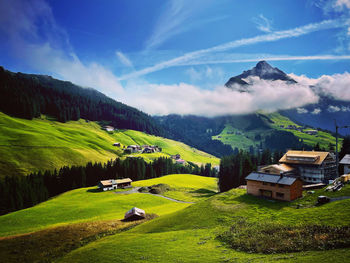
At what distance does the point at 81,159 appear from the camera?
165375mm

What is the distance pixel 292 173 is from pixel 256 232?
6184 cm

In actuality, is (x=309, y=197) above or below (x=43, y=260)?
above

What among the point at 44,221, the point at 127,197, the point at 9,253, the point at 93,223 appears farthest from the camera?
the point at 127,197

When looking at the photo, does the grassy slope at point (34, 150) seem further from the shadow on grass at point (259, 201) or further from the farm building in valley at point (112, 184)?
the shadow on grass at point (259, 201)

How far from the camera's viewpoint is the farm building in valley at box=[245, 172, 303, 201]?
4947cm

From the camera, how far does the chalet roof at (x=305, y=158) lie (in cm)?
8112

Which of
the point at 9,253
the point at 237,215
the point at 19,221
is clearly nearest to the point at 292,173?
the point at 237,215

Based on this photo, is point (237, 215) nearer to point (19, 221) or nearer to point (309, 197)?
point (309, 197)

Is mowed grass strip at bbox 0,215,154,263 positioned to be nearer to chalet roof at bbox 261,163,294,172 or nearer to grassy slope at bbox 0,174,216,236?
grassy slope at bbox 0,174,216,236

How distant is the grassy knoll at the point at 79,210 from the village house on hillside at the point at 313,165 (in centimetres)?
5118

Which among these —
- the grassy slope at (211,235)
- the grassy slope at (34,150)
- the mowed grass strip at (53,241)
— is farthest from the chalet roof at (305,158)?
the grassy slope at (34,150)

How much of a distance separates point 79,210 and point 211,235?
62223mm

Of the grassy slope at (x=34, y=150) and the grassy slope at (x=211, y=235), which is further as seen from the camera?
the grassy slope at (x=34, y=150)

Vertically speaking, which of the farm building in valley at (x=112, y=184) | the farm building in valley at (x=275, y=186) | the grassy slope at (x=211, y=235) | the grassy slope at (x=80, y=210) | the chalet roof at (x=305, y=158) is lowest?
the grassy slope at (x=80, y=210)
